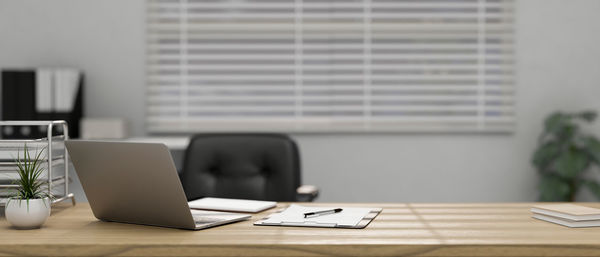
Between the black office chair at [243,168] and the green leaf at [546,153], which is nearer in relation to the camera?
the black office chair at [243,168]

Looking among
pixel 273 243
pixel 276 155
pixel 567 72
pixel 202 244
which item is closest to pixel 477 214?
pixel 273 243

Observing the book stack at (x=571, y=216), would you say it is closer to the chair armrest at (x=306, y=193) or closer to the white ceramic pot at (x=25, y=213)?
the chair armrest at (x=306, y=193)

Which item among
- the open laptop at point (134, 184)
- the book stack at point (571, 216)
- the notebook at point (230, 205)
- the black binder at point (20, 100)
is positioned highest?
the black binder at point (20, 100)

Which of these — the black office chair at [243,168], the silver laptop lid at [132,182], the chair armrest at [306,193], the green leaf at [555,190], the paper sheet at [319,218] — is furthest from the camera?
the green leaf at [555,190]

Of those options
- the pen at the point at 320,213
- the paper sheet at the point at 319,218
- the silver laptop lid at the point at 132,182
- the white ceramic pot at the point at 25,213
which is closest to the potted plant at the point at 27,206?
the white ceramic pot at the point at 25,213

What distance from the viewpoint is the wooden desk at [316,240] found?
1.08 m

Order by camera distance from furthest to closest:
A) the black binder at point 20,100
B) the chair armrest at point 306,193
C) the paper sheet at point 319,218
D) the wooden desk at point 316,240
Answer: the black binder at point 20,100
the chair armrest at point 306,193
the paper sheet at point 319,218
the wooden desk at point 316,240

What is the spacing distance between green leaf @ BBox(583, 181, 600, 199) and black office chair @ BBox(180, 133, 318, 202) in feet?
6.10

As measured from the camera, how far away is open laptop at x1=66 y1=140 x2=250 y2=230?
118cm

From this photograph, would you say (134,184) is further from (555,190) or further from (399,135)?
(555,190)

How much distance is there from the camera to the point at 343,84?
3344 millimetres

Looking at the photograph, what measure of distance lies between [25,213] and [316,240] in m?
0.68

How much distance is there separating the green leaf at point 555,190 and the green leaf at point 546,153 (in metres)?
0.12

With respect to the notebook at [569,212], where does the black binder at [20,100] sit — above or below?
above
